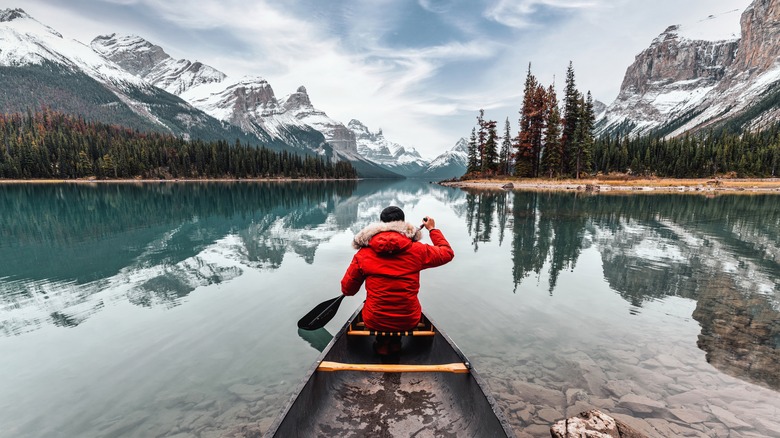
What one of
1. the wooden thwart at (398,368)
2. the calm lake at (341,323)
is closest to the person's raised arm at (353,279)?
the wooden thwart at (398,368)

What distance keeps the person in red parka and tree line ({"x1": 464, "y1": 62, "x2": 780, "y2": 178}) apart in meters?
71.1

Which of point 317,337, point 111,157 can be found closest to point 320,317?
point 317,337

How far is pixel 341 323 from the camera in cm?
1001

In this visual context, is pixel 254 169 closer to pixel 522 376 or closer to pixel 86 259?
pixel 86 259

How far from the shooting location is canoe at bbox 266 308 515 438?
4.54 m

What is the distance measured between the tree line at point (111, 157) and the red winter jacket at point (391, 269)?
147 metres

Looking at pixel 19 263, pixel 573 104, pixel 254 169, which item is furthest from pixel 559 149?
pixel 254 169

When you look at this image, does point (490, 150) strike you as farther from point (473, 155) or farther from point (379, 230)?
point (379, 230)

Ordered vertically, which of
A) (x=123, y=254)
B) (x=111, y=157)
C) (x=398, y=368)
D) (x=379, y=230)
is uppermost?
(x=111, y=157)

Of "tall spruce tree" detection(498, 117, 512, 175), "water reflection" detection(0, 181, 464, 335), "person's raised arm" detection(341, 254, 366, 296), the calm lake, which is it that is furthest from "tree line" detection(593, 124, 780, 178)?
"person's raised arm" detection(341, 254, 366, 296)

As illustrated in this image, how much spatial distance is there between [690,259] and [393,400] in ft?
60.1

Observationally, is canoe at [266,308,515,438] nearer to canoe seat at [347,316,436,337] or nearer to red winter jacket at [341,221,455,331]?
canoe seat at [347,316,436,337]

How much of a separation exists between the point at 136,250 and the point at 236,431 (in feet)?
59.5

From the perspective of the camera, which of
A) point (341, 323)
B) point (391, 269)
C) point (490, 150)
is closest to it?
point (391, 269)
